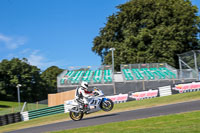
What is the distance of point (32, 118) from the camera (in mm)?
26719

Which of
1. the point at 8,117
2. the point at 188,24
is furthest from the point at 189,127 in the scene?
the point at 188,24

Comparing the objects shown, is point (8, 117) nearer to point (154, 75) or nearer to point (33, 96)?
point (154, 75)

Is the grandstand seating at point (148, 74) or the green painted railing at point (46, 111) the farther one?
the grandstand seating at point (148, 74)

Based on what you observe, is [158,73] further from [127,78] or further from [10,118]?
[10,118]

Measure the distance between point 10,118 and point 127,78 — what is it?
556 inches

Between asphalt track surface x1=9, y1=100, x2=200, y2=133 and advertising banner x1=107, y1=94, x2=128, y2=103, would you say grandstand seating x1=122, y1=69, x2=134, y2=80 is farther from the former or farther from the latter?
asphalt track surface x1=9, y1=100, x2=200, y2=133

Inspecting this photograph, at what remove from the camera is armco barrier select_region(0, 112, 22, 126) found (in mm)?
24780

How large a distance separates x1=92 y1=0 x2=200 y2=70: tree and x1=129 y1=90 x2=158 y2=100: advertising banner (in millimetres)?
16495

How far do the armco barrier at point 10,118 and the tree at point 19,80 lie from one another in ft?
125

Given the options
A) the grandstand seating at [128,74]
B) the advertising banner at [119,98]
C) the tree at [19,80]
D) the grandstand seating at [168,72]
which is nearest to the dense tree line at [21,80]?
the tree at [19,80]

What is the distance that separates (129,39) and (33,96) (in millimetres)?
34013

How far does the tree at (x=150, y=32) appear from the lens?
4247 centimetres

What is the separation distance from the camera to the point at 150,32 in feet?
143

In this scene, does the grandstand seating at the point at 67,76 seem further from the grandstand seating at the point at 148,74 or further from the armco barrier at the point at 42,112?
the grandstand seating at the point at 148,74
